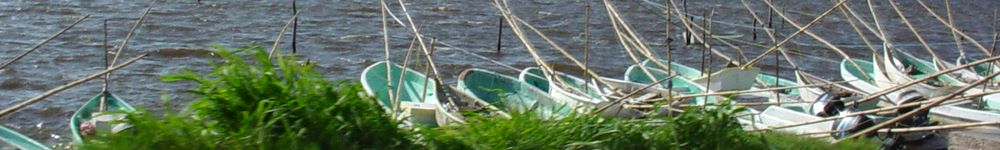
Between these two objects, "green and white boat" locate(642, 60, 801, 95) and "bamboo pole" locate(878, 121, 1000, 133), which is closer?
"bamboo pole" locate(878, 121, 1000, 133)

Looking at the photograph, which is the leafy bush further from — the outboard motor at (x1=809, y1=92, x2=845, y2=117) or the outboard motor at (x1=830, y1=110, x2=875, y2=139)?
the outboard motor at (x1=809, y1=92, x2=845, y2=117)

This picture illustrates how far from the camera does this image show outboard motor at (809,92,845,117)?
36.7 ft

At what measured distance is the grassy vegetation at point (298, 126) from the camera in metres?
5.80

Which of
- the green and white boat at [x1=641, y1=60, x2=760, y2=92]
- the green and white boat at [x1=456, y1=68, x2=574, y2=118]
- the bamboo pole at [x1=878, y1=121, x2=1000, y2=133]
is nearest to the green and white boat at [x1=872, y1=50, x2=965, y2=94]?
the green and white boat at [x1=641, y1=60, x2=760, y2=92]

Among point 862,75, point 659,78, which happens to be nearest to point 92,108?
point 659,78

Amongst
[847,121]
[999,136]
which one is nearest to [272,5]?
[847,121]

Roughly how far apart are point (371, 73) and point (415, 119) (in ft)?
6.50

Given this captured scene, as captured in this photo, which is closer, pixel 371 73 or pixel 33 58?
pixel 371 73

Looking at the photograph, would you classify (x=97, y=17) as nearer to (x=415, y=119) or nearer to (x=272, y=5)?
(x=272, y=5)

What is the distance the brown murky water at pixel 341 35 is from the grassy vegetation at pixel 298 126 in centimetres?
737

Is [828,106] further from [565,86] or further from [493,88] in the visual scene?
[493,88]

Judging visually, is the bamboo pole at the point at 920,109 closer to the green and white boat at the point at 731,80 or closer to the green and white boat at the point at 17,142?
the green and white boat at the point at 731,80

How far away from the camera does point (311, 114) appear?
19.3 ft

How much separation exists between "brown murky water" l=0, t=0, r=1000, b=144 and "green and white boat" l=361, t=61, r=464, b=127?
1.74m
